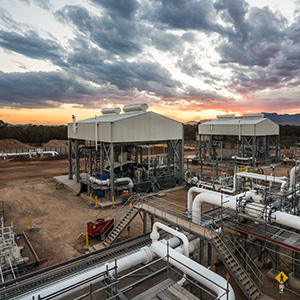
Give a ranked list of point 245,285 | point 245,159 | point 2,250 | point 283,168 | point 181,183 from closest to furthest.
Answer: point 245,285 < point 2,250 < point 181,183 < point 245,159 < point 283,168

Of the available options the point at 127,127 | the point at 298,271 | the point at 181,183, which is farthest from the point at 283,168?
the point at 298,271

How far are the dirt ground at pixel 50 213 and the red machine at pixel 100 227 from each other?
2.56 ft

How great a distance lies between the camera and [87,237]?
1720 centimetres

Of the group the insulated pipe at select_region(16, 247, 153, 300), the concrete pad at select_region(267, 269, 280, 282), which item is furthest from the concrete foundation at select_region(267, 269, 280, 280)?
the insulated pipe at select_region(16, 247, 153, 300)

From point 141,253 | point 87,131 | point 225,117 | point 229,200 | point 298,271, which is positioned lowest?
point 298,271

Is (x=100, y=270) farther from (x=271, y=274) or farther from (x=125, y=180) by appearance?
(x=125, y=180)

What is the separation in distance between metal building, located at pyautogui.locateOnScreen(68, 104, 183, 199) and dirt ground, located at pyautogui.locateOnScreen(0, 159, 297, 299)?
11.1 ft

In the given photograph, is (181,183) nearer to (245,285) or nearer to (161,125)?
(161,125)

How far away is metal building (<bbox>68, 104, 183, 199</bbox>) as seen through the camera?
2828 cm

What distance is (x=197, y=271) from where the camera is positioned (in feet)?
33.8

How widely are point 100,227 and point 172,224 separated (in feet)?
22.8

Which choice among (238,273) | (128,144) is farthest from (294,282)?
(128,144)

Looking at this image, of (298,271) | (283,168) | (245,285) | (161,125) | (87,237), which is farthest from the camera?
(283,168)

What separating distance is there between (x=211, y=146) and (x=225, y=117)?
7498 millimetres
